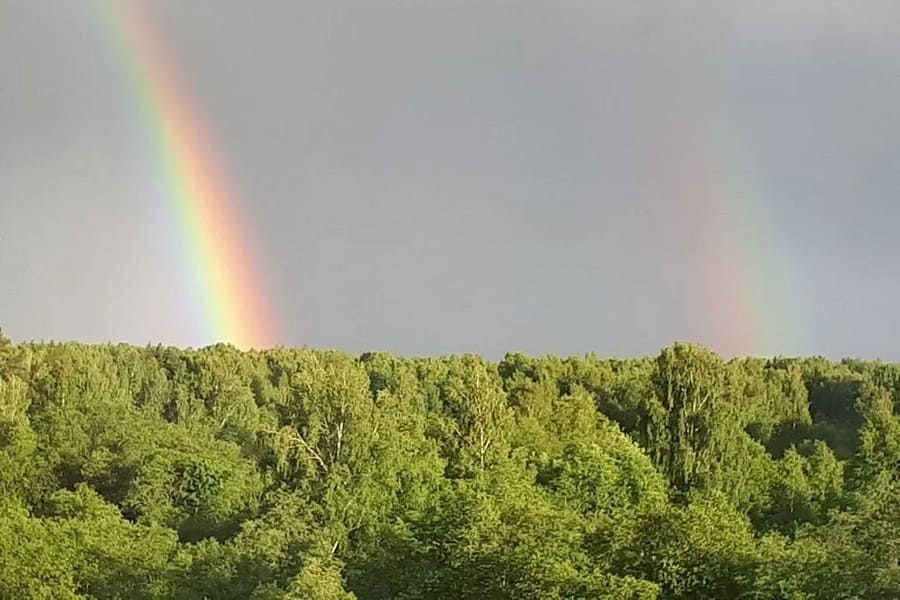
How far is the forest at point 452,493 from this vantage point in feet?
66.2

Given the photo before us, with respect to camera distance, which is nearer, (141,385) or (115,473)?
(115,473)

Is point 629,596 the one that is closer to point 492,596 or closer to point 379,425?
point 492,596

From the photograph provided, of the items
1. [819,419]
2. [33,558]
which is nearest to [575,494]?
[33,558]

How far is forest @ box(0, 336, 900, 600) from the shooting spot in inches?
794

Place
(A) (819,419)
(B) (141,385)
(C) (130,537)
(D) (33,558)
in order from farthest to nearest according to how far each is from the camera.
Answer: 1. (B) (141,385)
2. (A) (819,419)
3. (C) (130,537)
4. (D) (33,558)

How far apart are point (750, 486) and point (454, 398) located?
10231 millimetres

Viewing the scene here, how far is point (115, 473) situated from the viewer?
40156mm

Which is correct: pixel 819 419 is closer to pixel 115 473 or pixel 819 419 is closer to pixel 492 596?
pixel 115 473

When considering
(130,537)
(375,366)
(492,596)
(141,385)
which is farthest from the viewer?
(375,366)

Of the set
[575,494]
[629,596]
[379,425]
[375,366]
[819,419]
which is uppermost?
[375,366]

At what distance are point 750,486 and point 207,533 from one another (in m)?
17.2

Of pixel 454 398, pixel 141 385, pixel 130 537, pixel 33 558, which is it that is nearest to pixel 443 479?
pixel 454 398

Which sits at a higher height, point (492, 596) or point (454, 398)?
point (454, 398)

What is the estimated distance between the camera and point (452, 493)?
26.0 m
